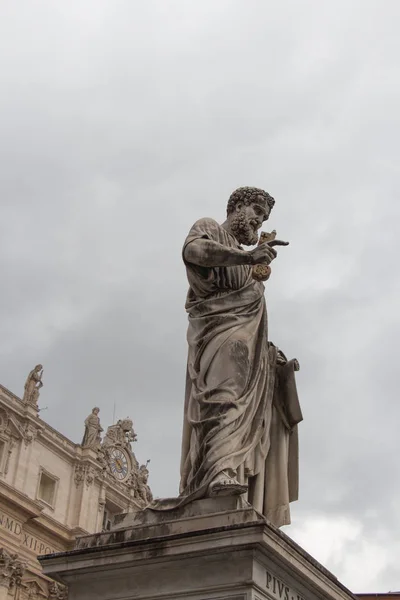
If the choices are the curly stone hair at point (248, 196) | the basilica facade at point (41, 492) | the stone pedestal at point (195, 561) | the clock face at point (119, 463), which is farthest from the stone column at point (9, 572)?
the stone pedestal at point (195, 561)

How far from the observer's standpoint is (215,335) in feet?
25.2

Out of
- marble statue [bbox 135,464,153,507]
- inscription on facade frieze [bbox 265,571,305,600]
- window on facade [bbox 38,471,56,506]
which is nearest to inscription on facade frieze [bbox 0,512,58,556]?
window on facade [bbox 38,471,56,506]

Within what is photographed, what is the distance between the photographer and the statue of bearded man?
7176mm

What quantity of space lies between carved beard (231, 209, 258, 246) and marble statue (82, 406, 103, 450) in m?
44.3

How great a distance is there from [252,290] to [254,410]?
112cm

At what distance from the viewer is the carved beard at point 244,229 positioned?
8414 millimetres

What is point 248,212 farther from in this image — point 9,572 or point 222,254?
point 9,572

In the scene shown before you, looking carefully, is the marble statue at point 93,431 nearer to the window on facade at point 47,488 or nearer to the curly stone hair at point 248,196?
the window on facade at point 47,488

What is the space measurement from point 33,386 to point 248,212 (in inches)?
1672

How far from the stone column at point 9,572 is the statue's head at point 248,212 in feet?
125

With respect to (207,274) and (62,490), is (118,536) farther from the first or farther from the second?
(62,490)

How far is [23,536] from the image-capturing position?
45.2 m

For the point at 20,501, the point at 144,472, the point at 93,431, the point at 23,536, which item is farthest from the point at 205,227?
the point at 144,472

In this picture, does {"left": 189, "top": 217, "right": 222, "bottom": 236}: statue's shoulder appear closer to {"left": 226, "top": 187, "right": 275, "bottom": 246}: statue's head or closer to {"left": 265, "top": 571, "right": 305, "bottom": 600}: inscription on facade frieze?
{"left": 226, "top": 187, "right": 275, "bottom": 246}: statue's head
